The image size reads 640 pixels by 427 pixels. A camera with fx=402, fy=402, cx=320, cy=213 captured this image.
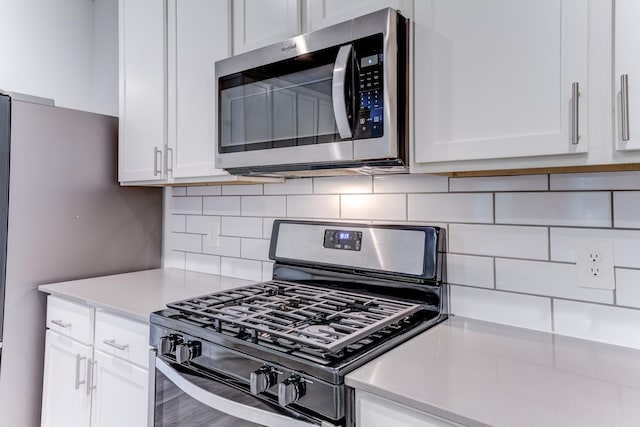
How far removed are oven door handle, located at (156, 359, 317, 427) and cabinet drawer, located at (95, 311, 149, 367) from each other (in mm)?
138

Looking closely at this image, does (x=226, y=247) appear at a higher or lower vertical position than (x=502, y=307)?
higher

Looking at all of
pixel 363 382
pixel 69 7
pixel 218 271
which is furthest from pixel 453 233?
pixel 69 7

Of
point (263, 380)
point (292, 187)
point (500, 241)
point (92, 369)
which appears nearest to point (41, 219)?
point (92, 369)

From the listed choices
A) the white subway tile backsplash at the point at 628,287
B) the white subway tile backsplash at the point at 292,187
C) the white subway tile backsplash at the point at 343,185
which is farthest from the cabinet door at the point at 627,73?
the white subway tile backsplash at the point at 292,187

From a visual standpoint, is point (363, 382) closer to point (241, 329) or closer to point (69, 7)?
point (241, 329)

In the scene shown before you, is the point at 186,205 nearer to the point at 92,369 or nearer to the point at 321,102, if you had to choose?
the point at 92,369

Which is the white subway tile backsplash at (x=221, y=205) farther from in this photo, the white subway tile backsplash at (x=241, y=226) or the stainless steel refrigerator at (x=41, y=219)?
the stainless steel refrigerator at (x=41, y=219)

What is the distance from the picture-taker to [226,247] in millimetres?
2000

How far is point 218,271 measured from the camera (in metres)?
2.04

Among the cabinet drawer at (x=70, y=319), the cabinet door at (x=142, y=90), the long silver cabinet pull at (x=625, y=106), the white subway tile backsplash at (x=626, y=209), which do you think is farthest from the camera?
the cabinet door at (x=142, y=90)

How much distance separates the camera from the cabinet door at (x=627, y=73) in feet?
2.63

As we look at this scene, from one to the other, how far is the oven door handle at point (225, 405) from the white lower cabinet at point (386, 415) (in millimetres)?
116

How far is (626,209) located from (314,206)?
1.02 m

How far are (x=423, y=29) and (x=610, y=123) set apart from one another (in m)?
0.51
